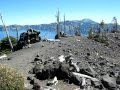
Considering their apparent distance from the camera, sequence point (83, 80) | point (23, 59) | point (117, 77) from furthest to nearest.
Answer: point (23, 59) < point (117, 77) < point (83, 80)

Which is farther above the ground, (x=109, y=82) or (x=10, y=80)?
(x=10, y=80)

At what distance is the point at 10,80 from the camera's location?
18750 millimetres

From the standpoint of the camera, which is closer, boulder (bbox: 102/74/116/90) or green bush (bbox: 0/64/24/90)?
green bush (bbox: 0/64/24/90)

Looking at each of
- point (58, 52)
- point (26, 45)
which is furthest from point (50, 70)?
point (26, 45)

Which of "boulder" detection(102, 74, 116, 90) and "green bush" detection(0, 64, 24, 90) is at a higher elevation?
"green bush" detection(0, 64, 24, 90)

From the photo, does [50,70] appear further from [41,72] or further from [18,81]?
[18,81]

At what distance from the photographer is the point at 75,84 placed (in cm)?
2372

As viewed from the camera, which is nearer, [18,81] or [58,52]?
[18,81]

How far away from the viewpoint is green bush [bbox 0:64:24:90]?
728 inches

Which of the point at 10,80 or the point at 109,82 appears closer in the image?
the point at 10,80

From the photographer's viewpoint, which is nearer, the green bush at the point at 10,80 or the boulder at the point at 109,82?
the green bush at the point at 10,80

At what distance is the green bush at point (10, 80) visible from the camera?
18.5m

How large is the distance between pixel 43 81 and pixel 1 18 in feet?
151

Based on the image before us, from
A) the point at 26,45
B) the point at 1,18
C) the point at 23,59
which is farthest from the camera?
the point at 1,18
